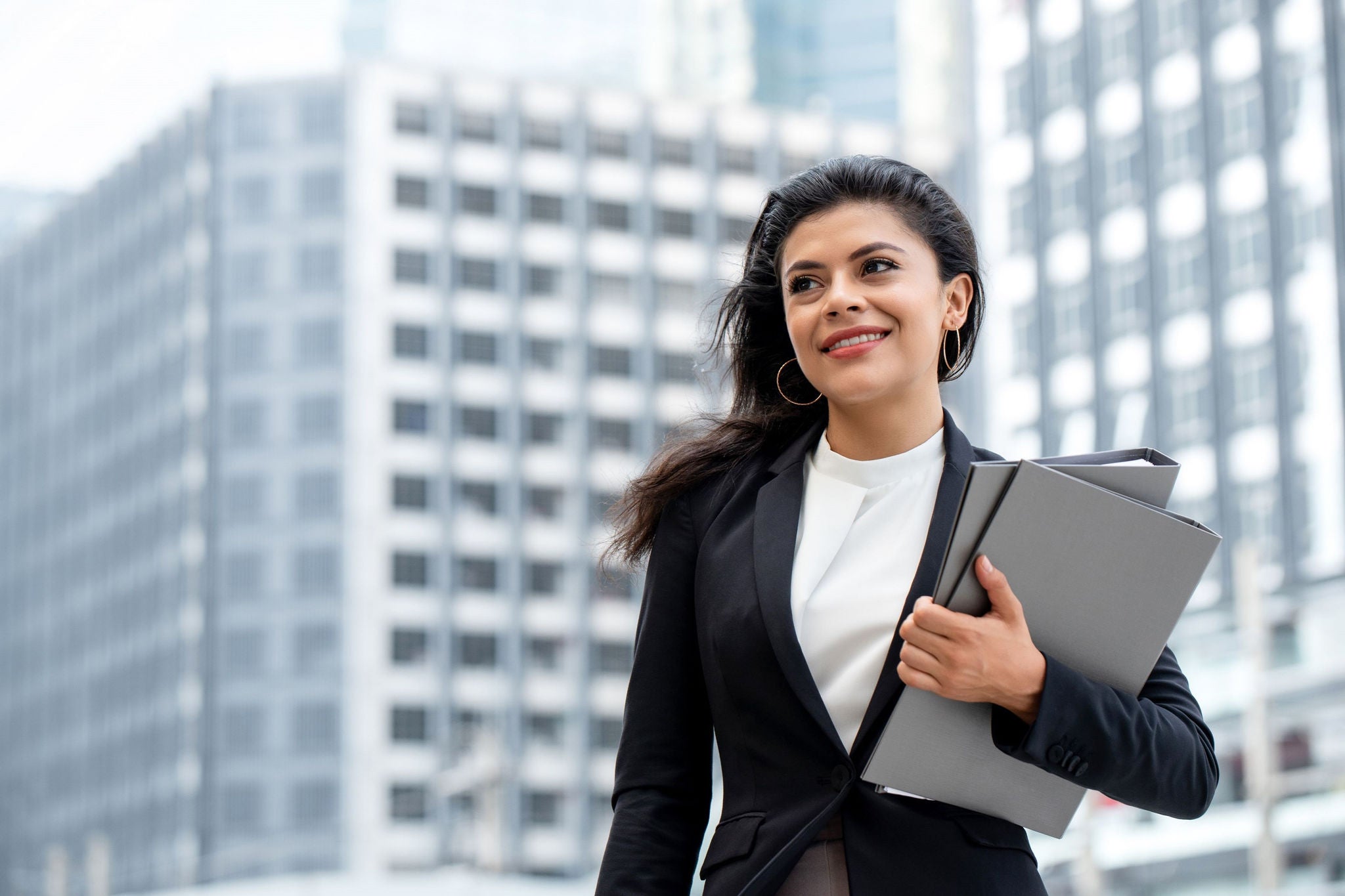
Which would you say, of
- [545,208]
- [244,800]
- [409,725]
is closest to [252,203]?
[545,208]

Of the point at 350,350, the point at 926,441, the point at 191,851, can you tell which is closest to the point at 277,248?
the point at 350,350

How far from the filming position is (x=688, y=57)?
81188 millimetres

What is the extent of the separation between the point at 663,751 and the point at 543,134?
54.5m

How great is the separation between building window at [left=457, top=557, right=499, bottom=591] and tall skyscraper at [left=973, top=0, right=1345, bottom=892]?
56.7 ft

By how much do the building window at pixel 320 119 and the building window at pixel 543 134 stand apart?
6043 millimetres

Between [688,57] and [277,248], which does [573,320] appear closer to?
[277,248]

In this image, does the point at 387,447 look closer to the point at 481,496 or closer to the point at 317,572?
the point at 481,496

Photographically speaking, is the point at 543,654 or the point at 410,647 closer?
the point at 410,647

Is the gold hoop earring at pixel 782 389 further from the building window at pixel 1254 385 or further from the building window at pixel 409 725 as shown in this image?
the building window at pixel 409 725

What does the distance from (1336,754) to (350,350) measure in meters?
34.1

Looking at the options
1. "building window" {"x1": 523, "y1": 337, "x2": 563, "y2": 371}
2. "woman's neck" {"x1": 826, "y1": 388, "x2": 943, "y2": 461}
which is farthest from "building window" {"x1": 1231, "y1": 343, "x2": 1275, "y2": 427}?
"woman's neck" {"x1": 826, "y1": 388, "x2": 943, "y2": 461}

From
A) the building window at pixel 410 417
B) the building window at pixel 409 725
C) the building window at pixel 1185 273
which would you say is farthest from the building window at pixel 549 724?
the building window at pixel 1185 273

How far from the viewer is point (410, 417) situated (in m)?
51.8

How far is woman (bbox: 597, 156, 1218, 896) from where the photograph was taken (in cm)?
163
